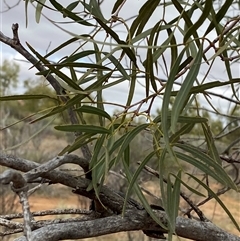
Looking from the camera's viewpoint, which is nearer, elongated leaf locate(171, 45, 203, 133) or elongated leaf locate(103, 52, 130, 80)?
elongated leaf locate(171, 45, 203, 133)

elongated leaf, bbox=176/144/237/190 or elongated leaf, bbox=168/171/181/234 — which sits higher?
elongated leaf, bbox=176/144/237/190

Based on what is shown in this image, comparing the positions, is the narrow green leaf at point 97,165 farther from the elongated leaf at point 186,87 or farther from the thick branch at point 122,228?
the elongated leaf at point 186,87

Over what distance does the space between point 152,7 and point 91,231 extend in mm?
261

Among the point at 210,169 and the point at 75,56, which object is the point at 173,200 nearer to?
the point at 210,169

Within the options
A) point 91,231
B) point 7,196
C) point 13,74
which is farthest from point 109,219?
point 13,74

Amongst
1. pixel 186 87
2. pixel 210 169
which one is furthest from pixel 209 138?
pixel 186 87

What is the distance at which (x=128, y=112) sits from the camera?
539 millimetres

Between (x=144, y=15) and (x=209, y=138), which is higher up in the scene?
(x=144, y=15)

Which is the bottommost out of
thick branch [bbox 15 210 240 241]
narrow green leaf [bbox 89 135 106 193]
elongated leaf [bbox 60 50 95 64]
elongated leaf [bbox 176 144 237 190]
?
thick branch [bbox 15 210 240 241]

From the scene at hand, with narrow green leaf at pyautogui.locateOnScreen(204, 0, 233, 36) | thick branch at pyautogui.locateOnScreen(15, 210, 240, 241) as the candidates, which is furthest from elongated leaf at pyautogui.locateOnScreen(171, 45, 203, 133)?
thick branch at pyautogui.locateOnScreen(15, 210, 240, 241)

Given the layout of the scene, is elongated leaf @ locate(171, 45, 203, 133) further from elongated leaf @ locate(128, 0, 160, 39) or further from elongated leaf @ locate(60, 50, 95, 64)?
elongated leaf @ locate(60, 50, 95, 64)

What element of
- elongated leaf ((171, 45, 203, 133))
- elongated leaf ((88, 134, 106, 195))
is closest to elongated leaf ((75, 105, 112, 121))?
elongated leaf ((88, 134, 106, 195))

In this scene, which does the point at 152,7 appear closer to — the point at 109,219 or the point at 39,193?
the point at 109,219

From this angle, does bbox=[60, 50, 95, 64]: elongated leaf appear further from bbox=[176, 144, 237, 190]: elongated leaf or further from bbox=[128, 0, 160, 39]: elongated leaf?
bbox=[176, 144, 237, 190]: elongated leaf
